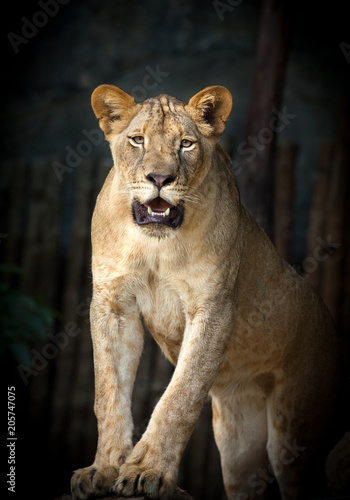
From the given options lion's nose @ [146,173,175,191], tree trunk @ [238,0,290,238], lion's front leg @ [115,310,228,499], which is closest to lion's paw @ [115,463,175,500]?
lion's front leg @ [115,310,228,499]

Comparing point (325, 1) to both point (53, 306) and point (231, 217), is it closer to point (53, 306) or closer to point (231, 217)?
point (53, 306)

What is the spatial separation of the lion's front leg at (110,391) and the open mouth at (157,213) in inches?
22.6

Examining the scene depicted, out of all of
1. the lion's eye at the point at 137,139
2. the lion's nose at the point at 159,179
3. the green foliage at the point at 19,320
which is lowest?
the green foliage at the point at 19,320

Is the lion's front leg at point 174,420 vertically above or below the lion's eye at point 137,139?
below

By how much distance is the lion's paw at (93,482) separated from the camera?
10.3ft

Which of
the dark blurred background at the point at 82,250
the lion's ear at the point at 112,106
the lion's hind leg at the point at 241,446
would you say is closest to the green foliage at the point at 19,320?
the dark blurred background at the point at 82,250

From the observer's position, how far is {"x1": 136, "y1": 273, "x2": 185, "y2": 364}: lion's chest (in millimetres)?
3439

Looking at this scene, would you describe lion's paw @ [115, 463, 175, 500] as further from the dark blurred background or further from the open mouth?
the dark blurred background

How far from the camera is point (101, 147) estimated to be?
29.6ft

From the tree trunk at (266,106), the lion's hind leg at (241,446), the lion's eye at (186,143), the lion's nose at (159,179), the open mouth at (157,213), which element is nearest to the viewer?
the lion's nose at (159,179)

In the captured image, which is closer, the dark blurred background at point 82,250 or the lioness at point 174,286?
the lioness at point 174,286

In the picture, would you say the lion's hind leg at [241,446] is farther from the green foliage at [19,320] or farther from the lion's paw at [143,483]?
the green foliage at [19,320]

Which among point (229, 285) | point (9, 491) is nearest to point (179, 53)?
point (9, 491)

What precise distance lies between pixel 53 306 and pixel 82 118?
3.80m
